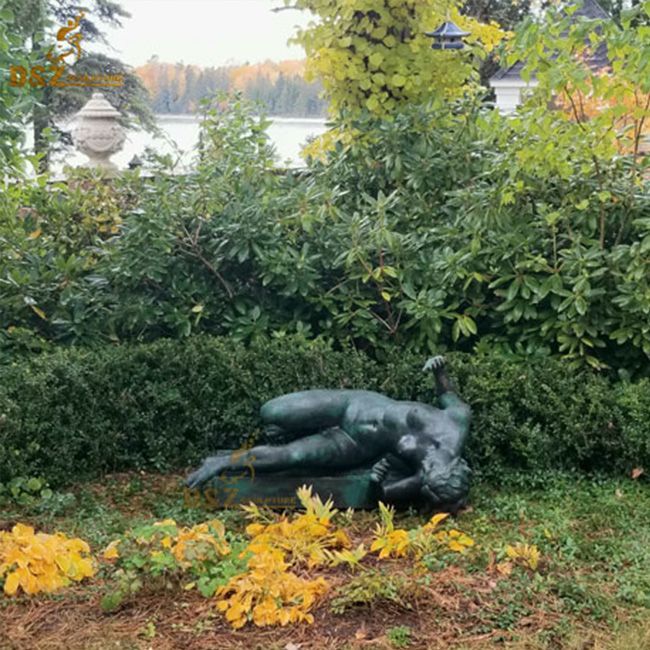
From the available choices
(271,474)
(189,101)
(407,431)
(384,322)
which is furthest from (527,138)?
(189,101)

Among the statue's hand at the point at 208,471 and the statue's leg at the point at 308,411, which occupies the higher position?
the statue's leg at the point at 308,411

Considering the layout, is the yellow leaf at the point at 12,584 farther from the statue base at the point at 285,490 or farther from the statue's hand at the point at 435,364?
the statue's hand at the point at 435,364

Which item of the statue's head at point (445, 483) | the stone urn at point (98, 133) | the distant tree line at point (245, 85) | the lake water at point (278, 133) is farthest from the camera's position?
the distant tree line at point (245, 85)

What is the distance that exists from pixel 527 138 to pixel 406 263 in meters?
1.03

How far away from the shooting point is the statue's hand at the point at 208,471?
4340 millimetres

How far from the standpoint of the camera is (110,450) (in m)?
4.84

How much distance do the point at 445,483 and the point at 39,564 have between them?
5.91 ft

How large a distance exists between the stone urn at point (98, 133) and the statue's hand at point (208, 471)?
6283mm

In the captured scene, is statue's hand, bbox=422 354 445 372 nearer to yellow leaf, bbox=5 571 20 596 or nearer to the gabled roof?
yellow leaf, bbox=5 571 20 596

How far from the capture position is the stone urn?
10055 mm

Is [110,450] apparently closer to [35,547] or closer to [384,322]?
[35,547]

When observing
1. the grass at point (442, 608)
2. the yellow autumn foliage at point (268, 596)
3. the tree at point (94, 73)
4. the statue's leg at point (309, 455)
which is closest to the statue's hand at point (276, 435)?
the statue's leg at point (309, 455)

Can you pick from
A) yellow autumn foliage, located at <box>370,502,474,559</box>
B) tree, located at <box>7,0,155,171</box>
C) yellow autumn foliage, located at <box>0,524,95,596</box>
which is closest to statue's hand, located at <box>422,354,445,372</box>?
yellow autumn foliage, located at <box>370,502,474,559</box>

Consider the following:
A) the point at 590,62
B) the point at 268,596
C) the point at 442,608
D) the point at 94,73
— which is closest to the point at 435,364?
the point at 442,608
